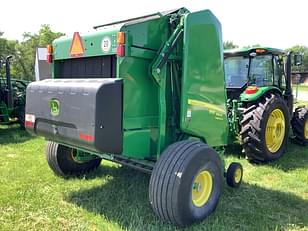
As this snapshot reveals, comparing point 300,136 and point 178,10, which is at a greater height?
point 178,10

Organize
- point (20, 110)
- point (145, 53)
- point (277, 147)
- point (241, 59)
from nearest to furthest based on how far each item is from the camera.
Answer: point (145, 53) < point (277, 147) < point (241, 59) < point (20, 110)

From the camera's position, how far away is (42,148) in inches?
272

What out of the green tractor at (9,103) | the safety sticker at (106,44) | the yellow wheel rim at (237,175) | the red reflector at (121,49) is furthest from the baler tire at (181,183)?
the green tractor at (9,103)

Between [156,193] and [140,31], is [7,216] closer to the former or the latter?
[156,193]

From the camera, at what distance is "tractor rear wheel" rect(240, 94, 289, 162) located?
559cm

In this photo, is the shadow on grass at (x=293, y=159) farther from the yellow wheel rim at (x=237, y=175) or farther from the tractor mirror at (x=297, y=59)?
the tractor mirror at (x=297, y=59)

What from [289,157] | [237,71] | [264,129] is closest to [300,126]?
[289,157]

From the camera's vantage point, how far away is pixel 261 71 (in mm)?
6594

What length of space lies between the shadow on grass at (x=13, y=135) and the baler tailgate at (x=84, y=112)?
4681 mm

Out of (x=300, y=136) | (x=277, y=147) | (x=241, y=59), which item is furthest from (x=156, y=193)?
(x=300, y=136)

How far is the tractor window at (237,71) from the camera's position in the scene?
6.60 meters

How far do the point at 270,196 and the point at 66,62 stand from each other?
293 centimetres

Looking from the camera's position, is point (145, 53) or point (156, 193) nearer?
point (156, 193)

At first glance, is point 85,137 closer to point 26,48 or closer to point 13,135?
point 13,135
